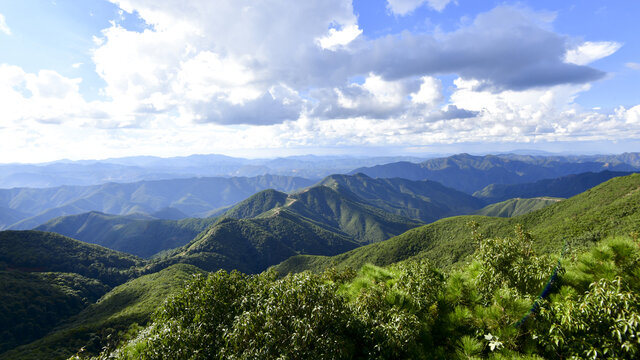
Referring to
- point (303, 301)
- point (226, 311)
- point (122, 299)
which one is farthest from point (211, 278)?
point (122, 299)

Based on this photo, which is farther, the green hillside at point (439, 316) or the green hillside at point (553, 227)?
the green hillside at point (553, 227)

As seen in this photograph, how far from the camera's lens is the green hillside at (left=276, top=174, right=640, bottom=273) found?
107 m

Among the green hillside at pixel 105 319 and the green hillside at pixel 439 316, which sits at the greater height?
the green hillside at pixel 439 316

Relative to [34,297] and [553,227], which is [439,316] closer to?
[553,227]

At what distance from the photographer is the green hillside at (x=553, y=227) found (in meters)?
107

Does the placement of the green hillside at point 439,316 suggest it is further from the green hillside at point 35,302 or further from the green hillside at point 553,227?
the green hillside at point 35,302

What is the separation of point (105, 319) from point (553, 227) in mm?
223162

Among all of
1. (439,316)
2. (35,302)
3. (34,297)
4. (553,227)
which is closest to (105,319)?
(35,302)

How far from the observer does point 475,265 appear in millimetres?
13844

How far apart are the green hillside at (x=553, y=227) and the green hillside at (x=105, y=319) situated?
322ft

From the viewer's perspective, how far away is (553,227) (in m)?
132

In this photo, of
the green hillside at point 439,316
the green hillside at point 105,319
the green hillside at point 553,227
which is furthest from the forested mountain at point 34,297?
the green hillside at point 439,316

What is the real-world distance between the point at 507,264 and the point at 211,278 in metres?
14.9

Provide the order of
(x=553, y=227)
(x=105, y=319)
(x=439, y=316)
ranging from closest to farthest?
1. (x=439, y=316)
2. (x=105, y=319)
3. (x=553, y=227)
